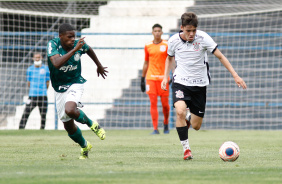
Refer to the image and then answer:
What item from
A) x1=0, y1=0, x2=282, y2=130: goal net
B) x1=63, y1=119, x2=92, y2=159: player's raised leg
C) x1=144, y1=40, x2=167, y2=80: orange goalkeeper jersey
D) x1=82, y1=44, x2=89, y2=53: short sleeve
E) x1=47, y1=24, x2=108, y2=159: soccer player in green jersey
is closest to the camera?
x1=47, y1=24, x2=108, y2=159: soccer player in green jersey

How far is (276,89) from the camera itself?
60.1 feet

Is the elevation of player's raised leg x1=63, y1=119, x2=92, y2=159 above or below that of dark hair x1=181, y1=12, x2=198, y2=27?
below

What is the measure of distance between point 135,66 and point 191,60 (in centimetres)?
1205

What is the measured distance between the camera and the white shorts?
7625 millimetres

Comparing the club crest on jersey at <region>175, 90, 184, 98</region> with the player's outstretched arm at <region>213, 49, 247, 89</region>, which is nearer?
the player's outstretched arm at <region>213, 49, 247, 89</region>

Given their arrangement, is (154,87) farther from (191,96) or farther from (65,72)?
(65,72)

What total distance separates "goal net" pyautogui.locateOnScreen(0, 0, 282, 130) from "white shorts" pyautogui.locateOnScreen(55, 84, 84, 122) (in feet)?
31.1

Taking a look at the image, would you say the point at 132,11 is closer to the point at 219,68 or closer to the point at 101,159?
the point at 219,68

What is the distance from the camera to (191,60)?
26.0ft

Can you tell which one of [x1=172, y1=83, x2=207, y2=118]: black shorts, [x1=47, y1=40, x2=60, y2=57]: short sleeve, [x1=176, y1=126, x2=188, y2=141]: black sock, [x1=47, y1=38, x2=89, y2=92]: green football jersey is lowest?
[x1=176, y1=126, x2=188, y2=141]: black sock

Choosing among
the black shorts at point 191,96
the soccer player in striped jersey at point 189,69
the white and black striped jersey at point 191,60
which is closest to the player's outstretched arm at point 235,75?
the soccer player in striped jersey at point 189,69

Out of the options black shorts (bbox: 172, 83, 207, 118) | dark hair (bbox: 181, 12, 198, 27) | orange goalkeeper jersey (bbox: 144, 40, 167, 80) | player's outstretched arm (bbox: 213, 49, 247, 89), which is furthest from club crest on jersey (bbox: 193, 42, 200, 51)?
orange goalkeeper jersey (bbox: 144, 40, 167, 80)

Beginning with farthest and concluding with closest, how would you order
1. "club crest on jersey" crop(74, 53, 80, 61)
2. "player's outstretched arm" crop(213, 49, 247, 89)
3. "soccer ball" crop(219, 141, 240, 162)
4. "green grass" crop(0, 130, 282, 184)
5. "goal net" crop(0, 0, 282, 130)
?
"goal net" crop(0, 0, 282, 130)
"club crest on jersey" crop(74, 53, 80, 61)
"soccer ball" crop(219, 141, 240, 162)
"player's outstretched arm" crop(213, 49, 247, 89)
"green grass" crop(0, 130, 282, 184)

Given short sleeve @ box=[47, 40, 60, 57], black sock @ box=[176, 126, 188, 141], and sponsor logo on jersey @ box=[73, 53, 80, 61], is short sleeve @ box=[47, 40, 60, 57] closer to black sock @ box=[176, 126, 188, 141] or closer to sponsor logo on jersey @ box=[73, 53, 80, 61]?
sponsor logo on jersey @ box=[73, 53, 80, 61]
